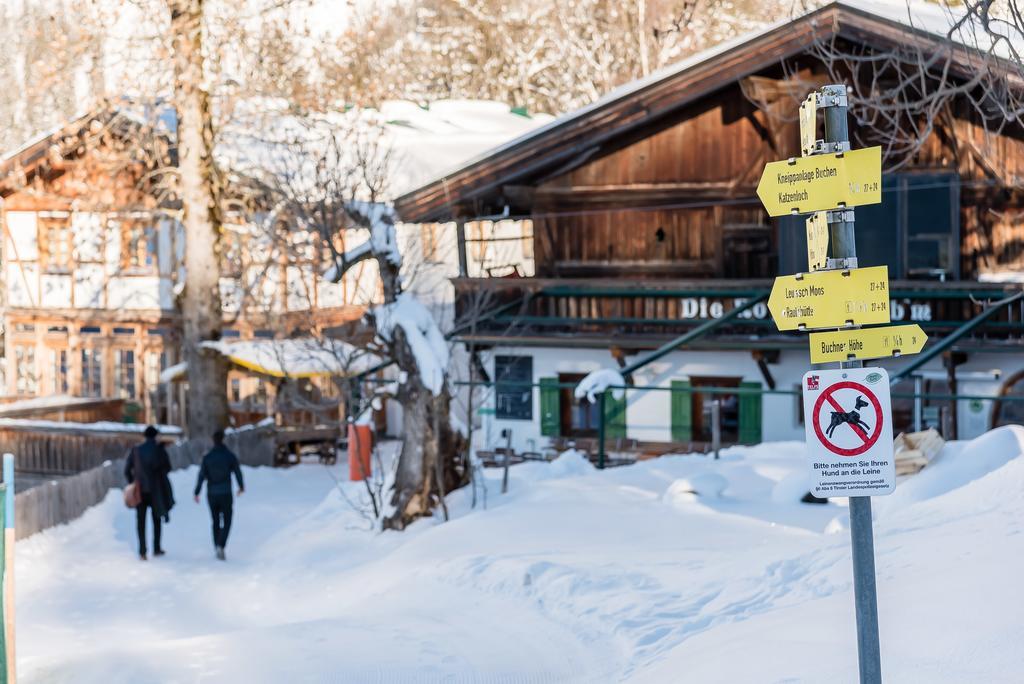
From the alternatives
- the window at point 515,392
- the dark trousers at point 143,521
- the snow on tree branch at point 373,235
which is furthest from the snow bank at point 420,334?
the window at point 515,392

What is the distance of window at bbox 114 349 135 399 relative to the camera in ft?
115

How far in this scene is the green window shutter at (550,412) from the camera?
24141 mm

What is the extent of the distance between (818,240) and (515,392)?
61.8ft

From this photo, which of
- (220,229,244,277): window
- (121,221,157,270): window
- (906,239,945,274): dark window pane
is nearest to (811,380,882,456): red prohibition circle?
(906,239,945,274): dark window pane

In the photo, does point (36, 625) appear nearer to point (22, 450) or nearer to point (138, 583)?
point (138, 583)

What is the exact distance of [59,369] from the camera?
117 ft

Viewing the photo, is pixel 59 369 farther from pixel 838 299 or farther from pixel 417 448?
pixel 838 299

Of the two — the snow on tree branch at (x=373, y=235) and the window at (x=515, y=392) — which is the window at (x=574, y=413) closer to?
the window at (x=515, y=392)

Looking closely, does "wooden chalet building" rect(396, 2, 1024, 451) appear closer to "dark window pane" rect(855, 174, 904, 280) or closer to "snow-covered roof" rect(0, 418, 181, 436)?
"dark window pane" rect(855, 174, 904, 280)

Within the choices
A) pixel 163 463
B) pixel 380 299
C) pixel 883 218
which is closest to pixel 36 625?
pixel 163 463

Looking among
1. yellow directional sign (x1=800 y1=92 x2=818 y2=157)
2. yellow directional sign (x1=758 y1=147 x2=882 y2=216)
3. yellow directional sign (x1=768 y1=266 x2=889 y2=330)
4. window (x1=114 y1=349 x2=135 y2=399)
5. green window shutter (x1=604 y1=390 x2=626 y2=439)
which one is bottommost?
green window shutter (x1=604 y1=390 x2=626 y2=439)

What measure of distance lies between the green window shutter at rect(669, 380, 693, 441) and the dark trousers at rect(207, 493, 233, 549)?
9163mm

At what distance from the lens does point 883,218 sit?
21750 mm

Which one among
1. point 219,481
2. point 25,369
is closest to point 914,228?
point 219,481
